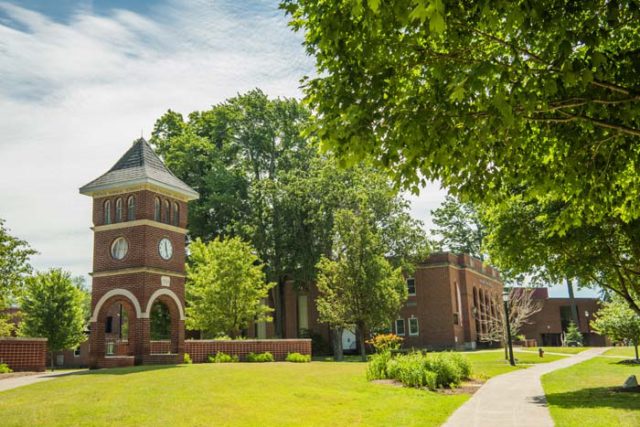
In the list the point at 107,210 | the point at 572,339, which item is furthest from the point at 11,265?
the point at 572,339

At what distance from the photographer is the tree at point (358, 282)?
1463 inches

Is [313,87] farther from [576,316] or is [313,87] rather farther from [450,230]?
[576,316]

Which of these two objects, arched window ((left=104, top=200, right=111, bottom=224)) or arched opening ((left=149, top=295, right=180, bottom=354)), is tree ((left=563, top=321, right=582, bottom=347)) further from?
arched window ((left=104, top=200, right=111, bottom=224))

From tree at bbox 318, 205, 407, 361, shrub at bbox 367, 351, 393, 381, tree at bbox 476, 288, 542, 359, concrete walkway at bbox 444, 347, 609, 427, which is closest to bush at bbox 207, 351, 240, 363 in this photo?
shrub at bbox 367, 351, 393, 381

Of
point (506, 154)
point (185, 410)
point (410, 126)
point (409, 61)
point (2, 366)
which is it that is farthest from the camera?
point (2, 366)

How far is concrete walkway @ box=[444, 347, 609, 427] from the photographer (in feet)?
40.5

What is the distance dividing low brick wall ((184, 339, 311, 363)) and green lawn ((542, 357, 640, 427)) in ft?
36.3

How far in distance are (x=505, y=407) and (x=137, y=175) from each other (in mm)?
17389

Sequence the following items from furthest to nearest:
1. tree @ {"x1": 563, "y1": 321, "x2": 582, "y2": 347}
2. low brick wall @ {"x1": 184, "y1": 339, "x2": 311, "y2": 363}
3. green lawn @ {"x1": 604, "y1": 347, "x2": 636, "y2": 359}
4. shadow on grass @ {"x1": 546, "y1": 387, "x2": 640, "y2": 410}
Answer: tree @ {"x1": 563, "y1": 321, "x2": 582, "y2": 347}
green lawn @ {"x1": 604, "y1": 347, "x2": 636, "y2": 359}
low brick wall @ {"x1": 184, "y1": 339, "x2": 311, "y2": 363}
shadow on grass @ {"x1": 546, "y1": 387, "x2": 640, "y2": 410}

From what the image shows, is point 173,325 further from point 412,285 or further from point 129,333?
point 412,285

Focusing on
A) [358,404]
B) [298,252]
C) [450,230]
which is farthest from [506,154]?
[450,230]

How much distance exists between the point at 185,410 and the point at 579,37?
10295mm

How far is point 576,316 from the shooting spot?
7000 centimetres

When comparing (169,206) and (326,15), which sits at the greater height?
(169,206)
